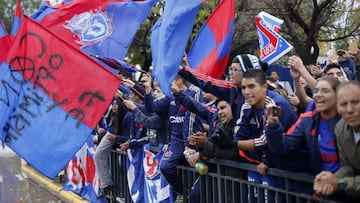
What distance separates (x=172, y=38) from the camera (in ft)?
19.3

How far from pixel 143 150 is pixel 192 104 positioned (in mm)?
1741

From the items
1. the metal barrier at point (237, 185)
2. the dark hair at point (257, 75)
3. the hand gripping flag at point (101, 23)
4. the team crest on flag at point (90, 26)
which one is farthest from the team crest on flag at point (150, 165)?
the dark hair at point (257, 75)

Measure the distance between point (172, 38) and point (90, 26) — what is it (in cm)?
289

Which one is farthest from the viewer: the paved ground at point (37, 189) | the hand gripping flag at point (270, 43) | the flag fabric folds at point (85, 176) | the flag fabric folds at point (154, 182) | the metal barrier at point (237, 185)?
the paved ground at point (37, 189)

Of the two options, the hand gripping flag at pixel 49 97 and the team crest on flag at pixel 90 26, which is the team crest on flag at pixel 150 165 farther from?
the team crest on flag at pixel 90 26

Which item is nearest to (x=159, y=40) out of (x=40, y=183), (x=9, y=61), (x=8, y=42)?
(x=9, y=61)

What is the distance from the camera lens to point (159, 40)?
6.10 metres

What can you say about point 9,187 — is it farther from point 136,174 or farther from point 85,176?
point 136,174

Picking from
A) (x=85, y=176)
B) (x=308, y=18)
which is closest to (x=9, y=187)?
(x=85, y=176)

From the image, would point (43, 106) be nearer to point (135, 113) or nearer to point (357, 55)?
point (135, 113)

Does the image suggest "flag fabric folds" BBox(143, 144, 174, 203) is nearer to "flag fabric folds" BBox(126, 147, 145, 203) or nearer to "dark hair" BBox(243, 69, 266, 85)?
"flag fabric folds" BBox(126, 147, 145, 203)

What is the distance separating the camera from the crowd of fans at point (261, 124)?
379cm

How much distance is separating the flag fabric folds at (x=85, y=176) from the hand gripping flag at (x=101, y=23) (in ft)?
5.63

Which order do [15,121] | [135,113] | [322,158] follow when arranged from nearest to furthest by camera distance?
1. [322,158]
2. [15,121]
3. [135,113]
